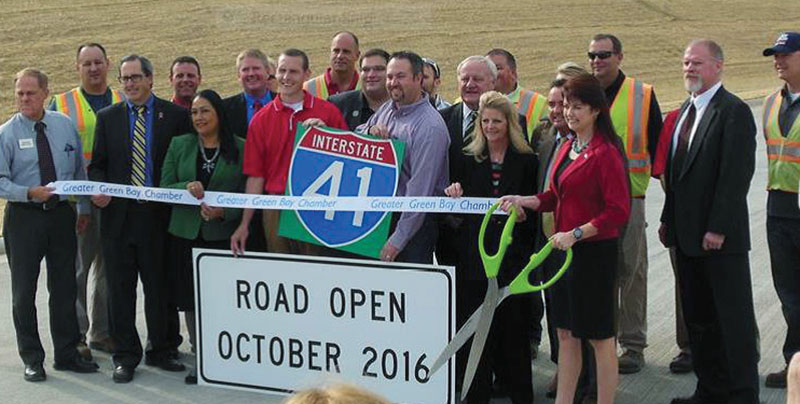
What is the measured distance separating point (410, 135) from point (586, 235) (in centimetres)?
132

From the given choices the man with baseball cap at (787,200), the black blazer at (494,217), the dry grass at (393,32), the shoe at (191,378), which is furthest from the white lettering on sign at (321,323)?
Answer: the dry grass at (393,32)

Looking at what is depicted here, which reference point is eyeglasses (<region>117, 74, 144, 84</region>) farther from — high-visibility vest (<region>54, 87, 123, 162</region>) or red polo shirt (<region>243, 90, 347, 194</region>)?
red polo shirt (<region>243, 90, 347, 194</region>)

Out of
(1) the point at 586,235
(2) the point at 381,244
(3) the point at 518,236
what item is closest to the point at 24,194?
(2) the point at 381,244

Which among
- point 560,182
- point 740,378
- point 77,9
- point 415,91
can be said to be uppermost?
point 77,9

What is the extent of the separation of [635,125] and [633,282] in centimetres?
108

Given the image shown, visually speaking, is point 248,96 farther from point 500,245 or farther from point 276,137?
point 500,245

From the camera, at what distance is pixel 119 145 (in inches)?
306

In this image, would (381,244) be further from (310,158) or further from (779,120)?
(779,120)

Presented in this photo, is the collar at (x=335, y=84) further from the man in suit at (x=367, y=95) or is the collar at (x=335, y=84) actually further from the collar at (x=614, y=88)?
the collar at (x=614, y=88)

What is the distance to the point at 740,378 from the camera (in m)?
6.69

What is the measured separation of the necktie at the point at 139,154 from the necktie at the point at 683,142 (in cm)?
349

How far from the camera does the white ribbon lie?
672 cm

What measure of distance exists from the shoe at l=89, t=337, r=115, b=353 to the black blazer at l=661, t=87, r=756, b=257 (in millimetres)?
4142

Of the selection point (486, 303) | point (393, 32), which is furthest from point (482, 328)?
point (393, 32)
